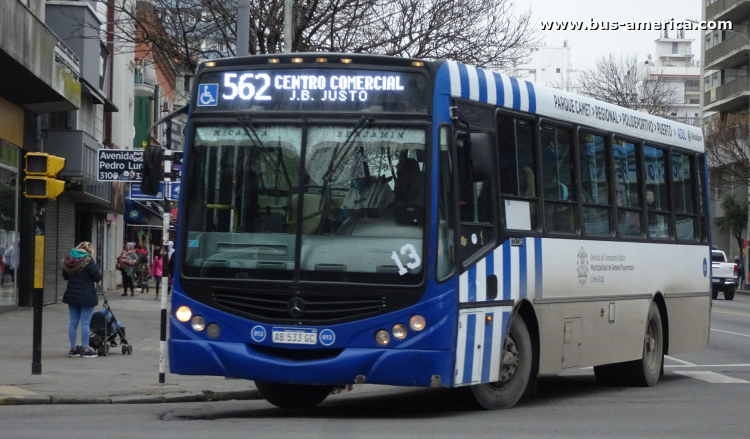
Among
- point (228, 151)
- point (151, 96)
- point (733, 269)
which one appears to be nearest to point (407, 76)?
point (228, 151)

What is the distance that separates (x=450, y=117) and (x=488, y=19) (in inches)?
756

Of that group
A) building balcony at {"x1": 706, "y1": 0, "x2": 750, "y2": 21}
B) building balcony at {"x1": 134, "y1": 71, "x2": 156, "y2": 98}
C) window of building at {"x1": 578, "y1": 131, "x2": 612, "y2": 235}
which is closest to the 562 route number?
window of building at {"x1": 578, "y1": 131, "x2": 612, "y2": 235}

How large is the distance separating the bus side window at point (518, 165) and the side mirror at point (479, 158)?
3.45 ft

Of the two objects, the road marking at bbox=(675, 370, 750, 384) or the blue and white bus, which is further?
the road marking at bbox=(675, 370, 750, 384)

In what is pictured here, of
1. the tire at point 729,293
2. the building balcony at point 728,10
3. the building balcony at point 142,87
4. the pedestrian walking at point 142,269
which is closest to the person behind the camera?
the pedestrian walking at point 142,269

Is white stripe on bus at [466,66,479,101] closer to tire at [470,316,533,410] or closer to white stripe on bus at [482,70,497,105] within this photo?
white stripe on bus at [482,70,497,105]

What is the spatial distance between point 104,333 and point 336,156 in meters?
9.14

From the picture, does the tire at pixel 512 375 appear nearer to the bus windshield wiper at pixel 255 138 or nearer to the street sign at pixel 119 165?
the bus windshield wiper at pixel 255 138

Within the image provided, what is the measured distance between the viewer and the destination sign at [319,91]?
1055 cm

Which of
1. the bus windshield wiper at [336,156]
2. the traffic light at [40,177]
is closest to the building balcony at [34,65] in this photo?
the traffic light at [40,177]

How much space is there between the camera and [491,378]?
1106 cm

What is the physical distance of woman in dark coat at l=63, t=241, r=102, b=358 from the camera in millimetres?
18031

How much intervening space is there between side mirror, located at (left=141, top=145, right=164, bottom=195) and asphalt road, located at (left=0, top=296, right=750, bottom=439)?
1.89 metres

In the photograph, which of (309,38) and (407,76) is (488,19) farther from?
(407,76)
